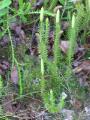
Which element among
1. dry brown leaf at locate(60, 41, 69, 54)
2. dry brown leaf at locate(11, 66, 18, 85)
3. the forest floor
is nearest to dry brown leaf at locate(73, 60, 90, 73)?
the forest floor

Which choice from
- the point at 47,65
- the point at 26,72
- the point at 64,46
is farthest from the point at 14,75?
the point at 64,46

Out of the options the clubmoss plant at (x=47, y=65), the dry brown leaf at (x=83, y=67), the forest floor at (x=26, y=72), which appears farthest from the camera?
the dry brown leaf at (x=83, y=67)

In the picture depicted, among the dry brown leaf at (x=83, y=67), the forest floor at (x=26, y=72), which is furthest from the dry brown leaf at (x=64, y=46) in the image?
the dry brown leaf at (x=83, y=67)

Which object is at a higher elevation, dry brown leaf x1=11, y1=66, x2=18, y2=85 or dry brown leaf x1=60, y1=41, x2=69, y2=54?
dry brown leaf x1=60, y1=41, x2=69, y2=54

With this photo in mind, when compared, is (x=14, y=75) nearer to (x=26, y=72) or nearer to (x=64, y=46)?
(x=26, y=72)

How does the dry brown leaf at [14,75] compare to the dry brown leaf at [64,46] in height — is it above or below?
below

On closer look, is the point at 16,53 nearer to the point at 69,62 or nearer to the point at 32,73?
the point at 32,73

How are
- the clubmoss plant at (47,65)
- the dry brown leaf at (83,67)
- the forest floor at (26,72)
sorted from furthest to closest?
1. the dry brown leaf at (83,67)
2. the forest floor at (26,72)
3. the clubmoss plant at (47,65)

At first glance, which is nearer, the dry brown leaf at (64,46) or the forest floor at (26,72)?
the forest floor at (26,72)

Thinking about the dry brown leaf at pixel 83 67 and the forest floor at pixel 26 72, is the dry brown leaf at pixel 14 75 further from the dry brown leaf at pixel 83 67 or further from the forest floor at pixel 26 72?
the dry brown leaf at pixel 83 67

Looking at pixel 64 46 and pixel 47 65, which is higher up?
pixel 64 46

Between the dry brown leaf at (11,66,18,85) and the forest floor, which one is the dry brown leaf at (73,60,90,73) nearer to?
the forest floor

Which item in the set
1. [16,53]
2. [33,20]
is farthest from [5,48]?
[33,20]

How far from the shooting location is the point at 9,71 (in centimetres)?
242
